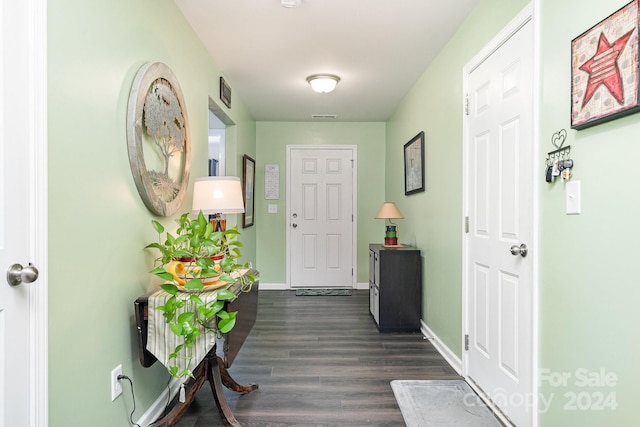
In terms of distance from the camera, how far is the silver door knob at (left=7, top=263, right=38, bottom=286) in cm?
107

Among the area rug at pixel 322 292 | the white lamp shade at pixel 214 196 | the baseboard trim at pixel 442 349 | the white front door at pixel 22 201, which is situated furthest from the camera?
the area rug at pixel 322 292

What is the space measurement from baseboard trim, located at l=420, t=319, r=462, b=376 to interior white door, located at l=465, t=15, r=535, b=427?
0.16 metres

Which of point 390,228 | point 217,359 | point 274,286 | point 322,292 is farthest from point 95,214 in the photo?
point 274,286

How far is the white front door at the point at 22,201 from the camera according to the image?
105cm

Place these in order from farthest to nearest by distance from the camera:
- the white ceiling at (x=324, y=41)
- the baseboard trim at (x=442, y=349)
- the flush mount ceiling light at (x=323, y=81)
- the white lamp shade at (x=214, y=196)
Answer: the flush mount ceiling light at (x=323, y=81) < the baseboard trim at (x=442, y=349) < the white ceiling at (x=324, y=41) < the white lamp shade at (x=214, y=196)

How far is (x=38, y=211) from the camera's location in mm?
1147

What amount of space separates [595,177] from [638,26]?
1.60 feet

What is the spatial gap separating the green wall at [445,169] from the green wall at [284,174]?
4.72 feet

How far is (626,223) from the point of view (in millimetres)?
1169

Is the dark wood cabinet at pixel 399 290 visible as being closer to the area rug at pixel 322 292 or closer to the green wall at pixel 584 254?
the area rug at pixel 322 292

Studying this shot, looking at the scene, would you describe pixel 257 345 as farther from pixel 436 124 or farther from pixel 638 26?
pixel 638 26

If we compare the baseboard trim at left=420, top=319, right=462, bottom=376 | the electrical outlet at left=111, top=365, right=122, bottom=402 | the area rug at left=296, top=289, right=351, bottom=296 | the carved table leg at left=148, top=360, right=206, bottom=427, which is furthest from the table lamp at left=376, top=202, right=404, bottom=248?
the electrical outlet at left=111, top=365, right=122, bottom=402

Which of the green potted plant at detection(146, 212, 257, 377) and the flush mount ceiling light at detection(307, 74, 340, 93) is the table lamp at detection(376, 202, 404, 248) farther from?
the green potted plant at detection(146, 212, 257, 377)

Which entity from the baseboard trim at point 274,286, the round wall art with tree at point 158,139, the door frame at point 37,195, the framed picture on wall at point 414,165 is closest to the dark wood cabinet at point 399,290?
the framed picture on wall at point 414,165
